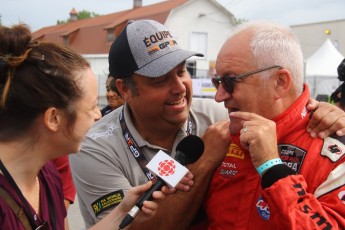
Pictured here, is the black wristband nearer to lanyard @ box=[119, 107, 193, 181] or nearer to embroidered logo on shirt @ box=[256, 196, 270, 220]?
embroidered logo on shirt @ box=[256, 196, 270, 220]

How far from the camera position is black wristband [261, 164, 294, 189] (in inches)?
69.8

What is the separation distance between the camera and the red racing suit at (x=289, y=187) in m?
1.72

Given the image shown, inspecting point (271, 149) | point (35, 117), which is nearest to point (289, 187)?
point (271, 149)

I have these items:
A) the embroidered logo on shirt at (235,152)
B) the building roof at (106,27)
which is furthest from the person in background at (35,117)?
the building roof at (106,27)

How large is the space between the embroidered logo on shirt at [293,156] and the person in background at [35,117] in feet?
2.00

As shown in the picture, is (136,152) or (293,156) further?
(136,152)

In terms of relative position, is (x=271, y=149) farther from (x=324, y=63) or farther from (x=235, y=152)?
(x=324, y=63)

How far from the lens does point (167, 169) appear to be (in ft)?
6.33

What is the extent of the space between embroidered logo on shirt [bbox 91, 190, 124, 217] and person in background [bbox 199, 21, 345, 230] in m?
0.51

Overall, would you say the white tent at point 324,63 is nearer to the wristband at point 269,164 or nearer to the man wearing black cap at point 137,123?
the man wearing black cap at point 137,123

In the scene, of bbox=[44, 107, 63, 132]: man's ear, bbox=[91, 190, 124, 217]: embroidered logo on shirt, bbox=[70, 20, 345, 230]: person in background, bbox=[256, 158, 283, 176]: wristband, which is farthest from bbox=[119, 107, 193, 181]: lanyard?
bbox=[256, 158, 283, 176]: wristband

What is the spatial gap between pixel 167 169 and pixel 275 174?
475mm

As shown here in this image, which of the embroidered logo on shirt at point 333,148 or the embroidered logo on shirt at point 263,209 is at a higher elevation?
the embroidered logo on shirt at point 333,148

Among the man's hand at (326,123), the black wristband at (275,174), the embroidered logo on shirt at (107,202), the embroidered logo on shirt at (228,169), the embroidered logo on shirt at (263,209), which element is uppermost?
the man's hand at (326,123)
